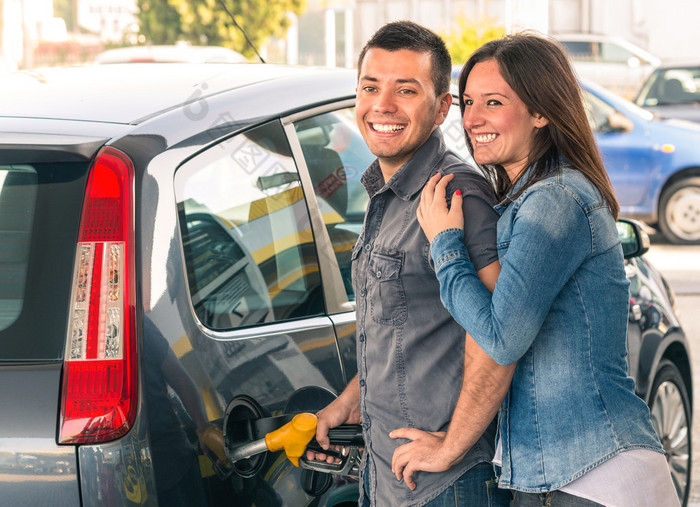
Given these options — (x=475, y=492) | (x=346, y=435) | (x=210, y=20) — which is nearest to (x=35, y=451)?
(x=346, y=435)

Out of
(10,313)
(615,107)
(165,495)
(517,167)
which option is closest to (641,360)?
(517,167)

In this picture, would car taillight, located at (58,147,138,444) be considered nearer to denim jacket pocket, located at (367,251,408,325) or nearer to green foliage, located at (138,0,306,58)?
denim jacket pocket, located at (367,251,408,325)

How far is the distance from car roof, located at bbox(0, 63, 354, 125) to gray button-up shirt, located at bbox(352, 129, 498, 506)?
0.61 m

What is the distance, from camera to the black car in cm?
192

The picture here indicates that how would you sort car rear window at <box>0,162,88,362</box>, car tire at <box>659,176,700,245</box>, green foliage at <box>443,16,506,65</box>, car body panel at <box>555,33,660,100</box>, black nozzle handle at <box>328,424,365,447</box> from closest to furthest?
car rear window at <box>0,162,88,362</box>, black nozzle handle at <box>328,424,365,447</box>, car tire at <box>659,176,700,245</box>, green foliage at <box>443,16,506,65</box>, car body panel at <box>555,33,660,100</box>

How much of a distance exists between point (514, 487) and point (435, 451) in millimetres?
178

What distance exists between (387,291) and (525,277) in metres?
0.38

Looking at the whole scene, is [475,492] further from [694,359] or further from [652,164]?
[652,164]

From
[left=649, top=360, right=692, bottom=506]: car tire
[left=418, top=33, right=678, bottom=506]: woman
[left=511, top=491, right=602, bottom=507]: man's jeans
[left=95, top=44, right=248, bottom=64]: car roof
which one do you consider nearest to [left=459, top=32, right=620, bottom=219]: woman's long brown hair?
[left=418, top=33, right=678, bottom=506]: woman

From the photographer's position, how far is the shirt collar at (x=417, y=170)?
2.19 meters

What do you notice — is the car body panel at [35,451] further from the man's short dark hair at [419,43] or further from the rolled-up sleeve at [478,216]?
the man's short dark hair at [419,43]

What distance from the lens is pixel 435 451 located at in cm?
201

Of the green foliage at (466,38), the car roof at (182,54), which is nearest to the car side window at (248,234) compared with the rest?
the car roof at (182,54)

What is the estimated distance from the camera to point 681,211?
1047 cm
